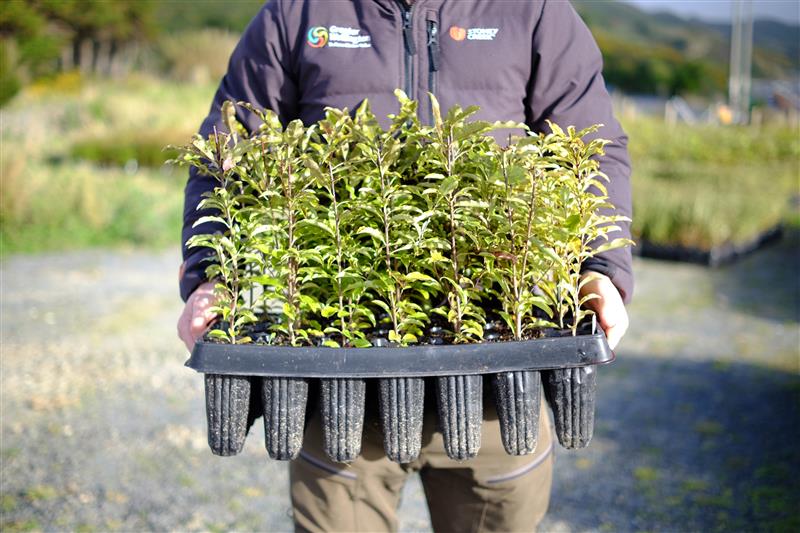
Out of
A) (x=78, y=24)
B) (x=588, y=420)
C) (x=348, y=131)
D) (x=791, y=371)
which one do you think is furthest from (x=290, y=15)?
(x=78, y=24)

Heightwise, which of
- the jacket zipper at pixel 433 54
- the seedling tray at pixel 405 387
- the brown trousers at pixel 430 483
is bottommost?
the brown trousers at pixel 430 483

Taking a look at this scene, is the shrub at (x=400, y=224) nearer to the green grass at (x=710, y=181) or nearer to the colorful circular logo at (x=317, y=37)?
the colorful circular logo at (x=317, y=37)

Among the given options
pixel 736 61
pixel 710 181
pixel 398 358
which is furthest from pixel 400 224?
pixel 736 61

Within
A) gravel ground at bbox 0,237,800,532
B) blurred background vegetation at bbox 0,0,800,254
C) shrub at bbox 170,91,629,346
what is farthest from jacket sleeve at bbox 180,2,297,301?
blurred background vegetation at bbox 0,0,800,254

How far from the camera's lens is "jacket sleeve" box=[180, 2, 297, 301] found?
162 cm

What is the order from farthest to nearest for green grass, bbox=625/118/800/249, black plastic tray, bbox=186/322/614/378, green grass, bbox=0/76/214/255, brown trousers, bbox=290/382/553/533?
green grass, bbox=625/118/800/249 → green grass, bbox=0/76/214/255 → brown trousers, bbox=290/382/553/533 → black plastic tray, bbox=186/322/614/378

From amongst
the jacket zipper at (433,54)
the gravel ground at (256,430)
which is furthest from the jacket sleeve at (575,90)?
the gravel ground at (256,430)

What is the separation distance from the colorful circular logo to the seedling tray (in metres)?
0.69

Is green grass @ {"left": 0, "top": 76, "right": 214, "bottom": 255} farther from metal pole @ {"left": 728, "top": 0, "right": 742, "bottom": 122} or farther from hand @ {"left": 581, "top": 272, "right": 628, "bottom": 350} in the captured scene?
metal pole @ {"left": 728, "top": 0, "right": 742, "bottom": 122}

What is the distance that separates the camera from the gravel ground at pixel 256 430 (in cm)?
317

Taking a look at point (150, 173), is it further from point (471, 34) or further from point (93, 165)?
point (471, 34)

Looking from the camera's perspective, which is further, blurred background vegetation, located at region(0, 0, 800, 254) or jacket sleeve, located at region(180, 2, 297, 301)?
blurred background vegetation, located at region(0, 0, 800, 254)

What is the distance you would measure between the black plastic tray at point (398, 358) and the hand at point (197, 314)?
17 cm

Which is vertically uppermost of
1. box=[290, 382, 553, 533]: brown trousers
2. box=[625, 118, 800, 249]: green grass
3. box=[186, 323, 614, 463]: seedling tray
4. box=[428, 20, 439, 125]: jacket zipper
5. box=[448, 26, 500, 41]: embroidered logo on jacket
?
box=[448, 26, 500, 41]: embroidered logo on jacket
